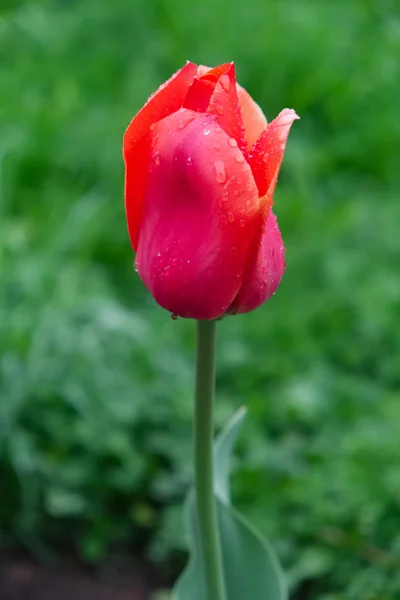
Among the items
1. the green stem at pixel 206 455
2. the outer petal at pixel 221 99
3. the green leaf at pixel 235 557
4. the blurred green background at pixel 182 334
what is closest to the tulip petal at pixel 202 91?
the outer petal at pixel 221 99

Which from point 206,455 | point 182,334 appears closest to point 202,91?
point 206,455

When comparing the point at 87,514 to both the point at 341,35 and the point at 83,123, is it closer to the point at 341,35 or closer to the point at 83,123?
the point at 83,123

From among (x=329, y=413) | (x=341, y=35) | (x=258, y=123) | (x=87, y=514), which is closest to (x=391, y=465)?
(x=329, y=413)

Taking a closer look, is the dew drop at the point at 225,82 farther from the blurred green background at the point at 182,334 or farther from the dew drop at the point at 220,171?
the blurred green background at the point at 182,334

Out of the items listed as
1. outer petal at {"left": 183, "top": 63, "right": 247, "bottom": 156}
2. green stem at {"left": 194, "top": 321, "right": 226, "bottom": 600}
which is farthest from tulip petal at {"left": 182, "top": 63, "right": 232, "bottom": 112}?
green stem at {"left": 194, "top": 321, "right": 226, "bottom": 600}

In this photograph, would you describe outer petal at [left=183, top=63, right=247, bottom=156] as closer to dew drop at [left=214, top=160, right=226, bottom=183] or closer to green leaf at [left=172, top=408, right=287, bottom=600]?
dew drop at [left=214, top=160, right=226, bottom=183]

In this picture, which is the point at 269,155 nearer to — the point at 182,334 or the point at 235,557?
the point at 235,557
